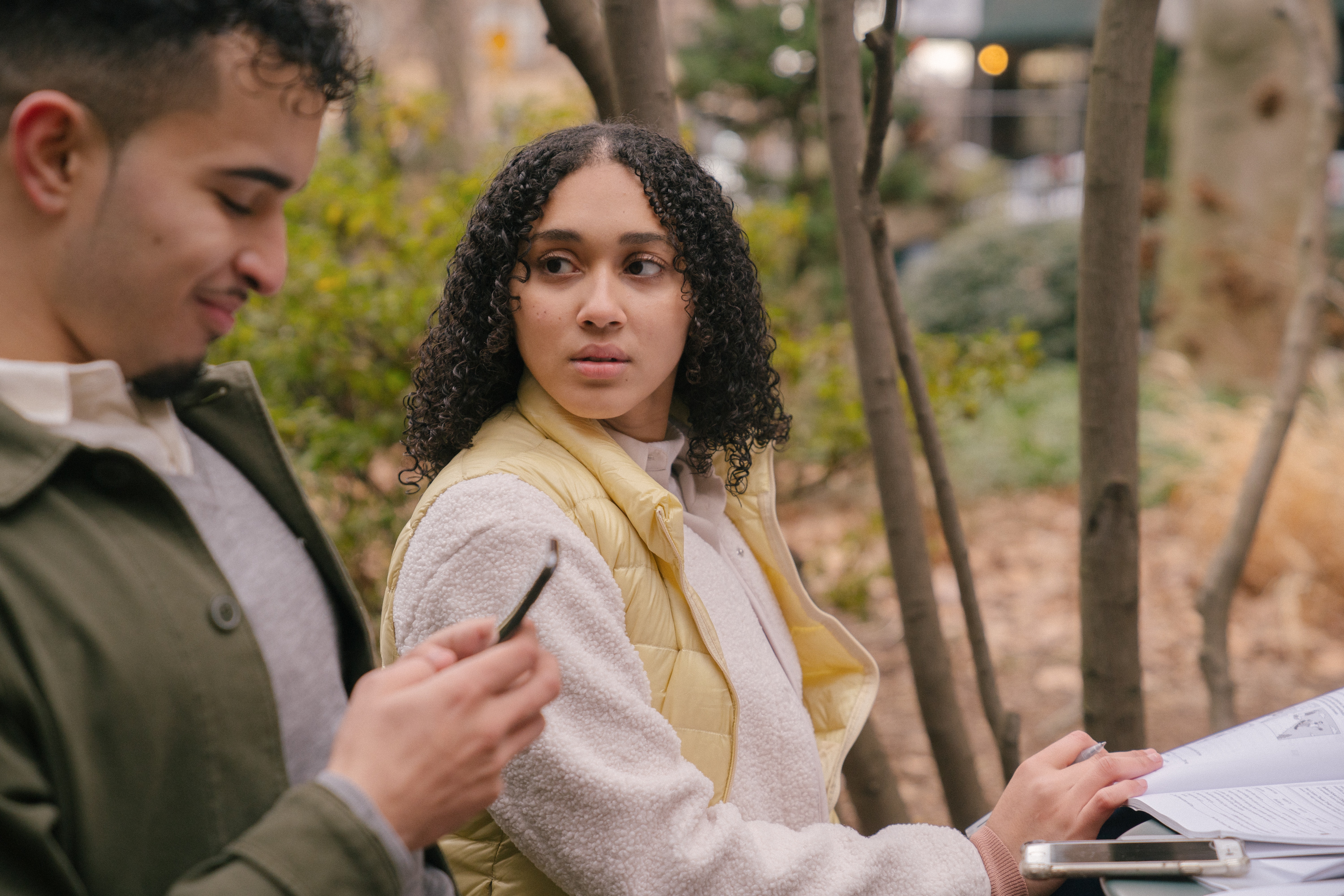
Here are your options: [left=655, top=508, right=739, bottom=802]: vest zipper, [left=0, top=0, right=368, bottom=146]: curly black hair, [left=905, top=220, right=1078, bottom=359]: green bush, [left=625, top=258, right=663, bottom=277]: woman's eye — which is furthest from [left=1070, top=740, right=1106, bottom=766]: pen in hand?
[left=905, top=220, right=1078, bottom=359]: green bush

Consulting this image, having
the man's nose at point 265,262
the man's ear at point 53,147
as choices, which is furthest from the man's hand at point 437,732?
the man's ear at point 53,147

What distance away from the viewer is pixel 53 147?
3.00ft

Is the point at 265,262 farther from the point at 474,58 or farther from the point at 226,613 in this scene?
the point at 474,58

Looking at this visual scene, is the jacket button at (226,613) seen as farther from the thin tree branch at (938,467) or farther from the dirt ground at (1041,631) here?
the dirt ground at (1041,631)

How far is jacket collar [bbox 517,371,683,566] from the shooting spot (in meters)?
1.48

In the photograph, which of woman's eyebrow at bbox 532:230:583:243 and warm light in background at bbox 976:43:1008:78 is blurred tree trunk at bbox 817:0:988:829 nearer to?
woman's eyebrow at bbox 532:230:583:243

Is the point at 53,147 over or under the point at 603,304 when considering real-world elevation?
over

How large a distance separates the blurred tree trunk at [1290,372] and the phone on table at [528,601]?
7.55 feet

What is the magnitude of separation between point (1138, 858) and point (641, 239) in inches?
42.5

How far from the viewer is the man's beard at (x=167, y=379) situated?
1.00 meters

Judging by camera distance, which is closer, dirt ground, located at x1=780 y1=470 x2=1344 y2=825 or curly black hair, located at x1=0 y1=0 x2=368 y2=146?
curly black hair, located at x1=0 y1=0 x2=368 y2=146

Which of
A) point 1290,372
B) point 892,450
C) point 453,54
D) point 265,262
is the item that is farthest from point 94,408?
point 453,54

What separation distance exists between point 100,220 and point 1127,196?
73.8 inches

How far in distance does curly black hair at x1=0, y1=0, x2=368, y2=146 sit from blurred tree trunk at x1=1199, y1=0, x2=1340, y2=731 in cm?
269
